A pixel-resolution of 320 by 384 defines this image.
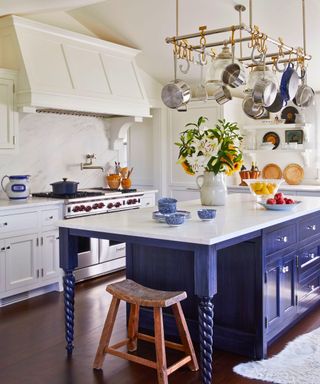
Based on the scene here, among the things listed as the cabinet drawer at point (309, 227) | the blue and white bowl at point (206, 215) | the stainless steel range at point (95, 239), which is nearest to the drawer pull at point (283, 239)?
the cabinet drawer at point (309, 227)

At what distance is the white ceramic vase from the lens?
12.8 ft

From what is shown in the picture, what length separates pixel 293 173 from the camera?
666 cm

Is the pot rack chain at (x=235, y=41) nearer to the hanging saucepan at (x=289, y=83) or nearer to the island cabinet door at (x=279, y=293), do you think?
the hanging saucepan at (x=289, y=83)

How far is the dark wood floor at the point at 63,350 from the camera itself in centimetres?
289

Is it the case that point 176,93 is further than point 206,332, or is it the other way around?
point 176,93

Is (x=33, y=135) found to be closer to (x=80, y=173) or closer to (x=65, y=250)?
(x=80, y=173)

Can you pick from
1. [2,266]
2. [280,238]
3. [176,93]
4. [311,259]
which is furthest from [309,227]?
[2,266]

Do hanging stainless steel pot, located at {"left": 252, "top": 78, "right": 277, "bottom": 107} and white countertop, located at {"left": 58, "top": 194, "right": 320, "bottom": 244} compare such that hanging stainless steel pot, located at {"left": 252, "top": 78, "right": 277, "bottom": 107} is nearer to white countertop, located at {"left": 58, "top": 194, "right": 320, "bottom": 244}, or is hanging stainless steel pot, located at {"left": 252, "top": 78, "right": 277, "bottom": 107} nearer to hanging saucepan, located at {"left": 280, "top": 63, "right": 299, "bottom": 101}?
hanging saucepan, located at {"left": 280, "top": 63, "right": 299, "bottom": 101}

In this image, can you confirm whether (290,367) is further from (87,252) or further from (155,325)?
(87,252)

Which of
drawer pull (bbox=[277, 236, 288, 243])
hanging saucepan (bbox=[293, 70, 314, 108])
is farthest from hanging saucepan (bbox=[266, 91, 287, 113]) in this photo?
drawer pull (bbox=[277, 236, 288, 243])

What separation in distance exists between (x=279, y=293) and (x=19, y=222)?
2349 mm

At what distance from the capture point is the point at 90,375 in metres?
2.93

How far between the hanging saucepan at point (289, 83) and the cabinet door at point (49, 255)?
8.14 feet

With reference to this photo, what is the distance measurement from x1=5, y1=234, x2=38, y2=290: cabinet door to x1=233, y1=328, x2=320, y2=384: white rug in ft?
7.38
